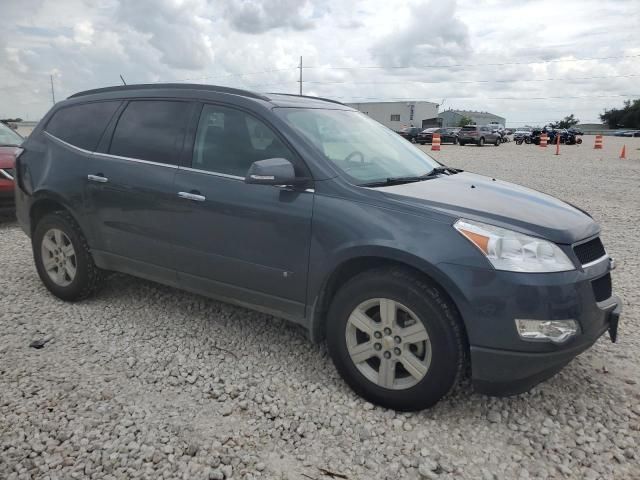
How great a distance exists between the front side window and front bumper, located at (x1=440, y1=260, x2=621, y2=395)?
139 cm

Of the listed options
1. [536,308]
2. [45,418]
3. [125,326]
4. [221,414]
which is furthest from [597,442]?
[125,326]

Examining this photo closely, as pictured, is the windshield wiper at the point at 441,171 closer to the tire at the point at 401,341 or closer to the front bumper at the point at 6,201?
the tire at the point at 401,341

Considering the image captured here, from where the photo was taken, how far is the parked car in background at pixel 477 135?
36719 millimetres

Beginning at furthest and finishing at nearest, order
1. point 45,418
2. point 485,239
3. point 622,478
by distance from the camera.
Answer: point 45,418 < point 485,239 < point 622,478

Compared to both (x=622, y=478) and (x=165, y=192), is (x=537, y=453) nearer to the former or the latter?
(x=622, y=478)

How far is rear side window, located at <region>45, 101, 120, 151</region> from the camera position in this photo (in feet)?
13.8

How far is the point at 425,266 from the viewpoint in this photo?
2.66 m

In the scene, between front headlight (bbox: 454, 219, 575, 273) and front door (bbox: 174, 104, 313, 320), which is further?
front door (bbox: 174, 104, 313, 320)

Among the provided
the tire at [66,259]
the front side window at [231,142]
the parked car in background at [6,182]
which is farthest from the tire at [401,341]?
the parked car in background at [6,182]

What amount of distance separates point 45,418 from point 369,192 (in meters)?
2.14

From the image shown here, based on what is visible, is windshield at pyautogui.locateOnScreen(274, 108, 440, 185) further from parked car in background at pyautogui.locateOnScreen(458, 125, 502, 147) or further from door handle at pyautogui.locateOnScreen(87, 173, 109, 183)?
parked car in background at pyautogui.locateOnScreen(458, 125, 502, 147)

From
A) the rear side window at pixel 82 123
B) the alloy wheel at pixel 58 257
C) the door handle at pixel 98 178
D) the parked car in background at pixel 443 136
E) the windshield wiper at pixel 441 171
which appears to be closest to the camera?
the windshield wiper at pixel 441 171

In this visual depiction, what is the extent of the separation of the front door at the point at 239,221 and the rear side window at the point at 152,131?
0.18 m

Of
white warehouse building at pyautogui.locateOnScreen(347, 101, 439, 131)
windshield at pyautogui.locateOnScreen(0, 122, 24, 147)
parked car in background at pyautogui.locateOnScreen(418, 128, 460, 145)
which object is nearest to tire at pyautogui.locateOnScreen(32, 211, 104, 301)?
windshield at pyautogui.locateOnScreen(0, 122, 24, 147)
